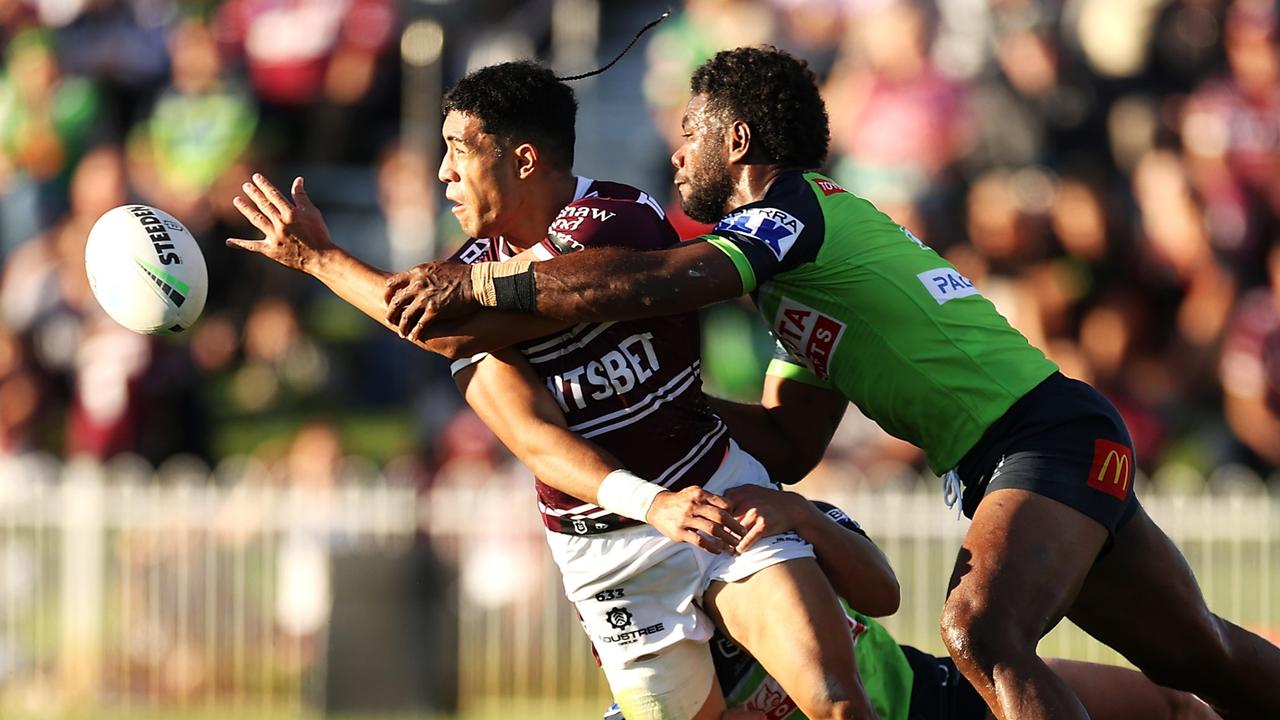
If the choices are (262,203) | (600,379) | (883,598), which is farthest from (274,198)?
(883,598)

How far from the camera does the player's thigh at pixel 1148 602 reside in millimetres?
6355

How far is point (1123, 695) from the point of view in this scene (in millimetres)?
6781

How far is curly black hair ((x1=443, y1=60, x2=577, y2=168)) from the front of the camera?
6430 millimetres

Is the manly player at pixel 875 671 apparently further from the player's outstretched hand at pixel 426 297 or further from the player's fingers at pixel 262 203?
the player's fingers at pixel 262 203

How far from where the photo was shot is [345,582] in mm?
12078

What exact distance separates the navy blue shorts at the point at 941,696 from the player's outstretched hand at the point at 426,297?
219 cm

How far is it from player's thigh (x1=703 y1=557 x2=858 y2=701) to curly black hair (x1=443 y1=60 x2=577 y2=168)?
166 centimetres

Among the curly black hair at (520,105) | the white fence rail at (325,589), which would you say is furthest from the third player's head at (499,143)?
the white fence rail at (325,589)

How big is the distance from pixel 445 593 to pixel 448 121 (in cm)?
665

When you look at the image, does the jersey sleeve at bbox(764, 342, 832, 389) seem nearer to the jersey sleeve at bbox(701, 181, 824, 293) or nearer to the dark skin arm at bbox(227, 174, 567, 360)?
the jersey sleeve at bbox(701, 181, 824, 293)

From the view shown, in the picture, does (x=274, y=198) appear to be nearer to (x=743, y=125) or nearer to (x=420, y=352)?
(x=743, y=125)

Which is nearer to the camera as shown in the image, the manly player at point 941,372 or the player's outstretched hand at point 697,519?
the player's outstretched hand at point 697,519

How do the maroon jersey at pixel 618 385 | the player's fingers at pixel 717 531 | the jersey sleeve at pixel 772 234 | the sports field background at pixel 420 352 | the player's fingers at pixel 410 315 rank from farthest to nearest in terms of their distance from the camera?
the sports field background at pixel 420 352
the maroon jersey at pixel 618 385
the player's fingers at pixel 410 315
the jersey sleeve at pixel 772 234
the player's fingers at pixel 717 531

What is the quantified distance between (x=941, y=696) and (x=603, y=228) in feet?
7.11
